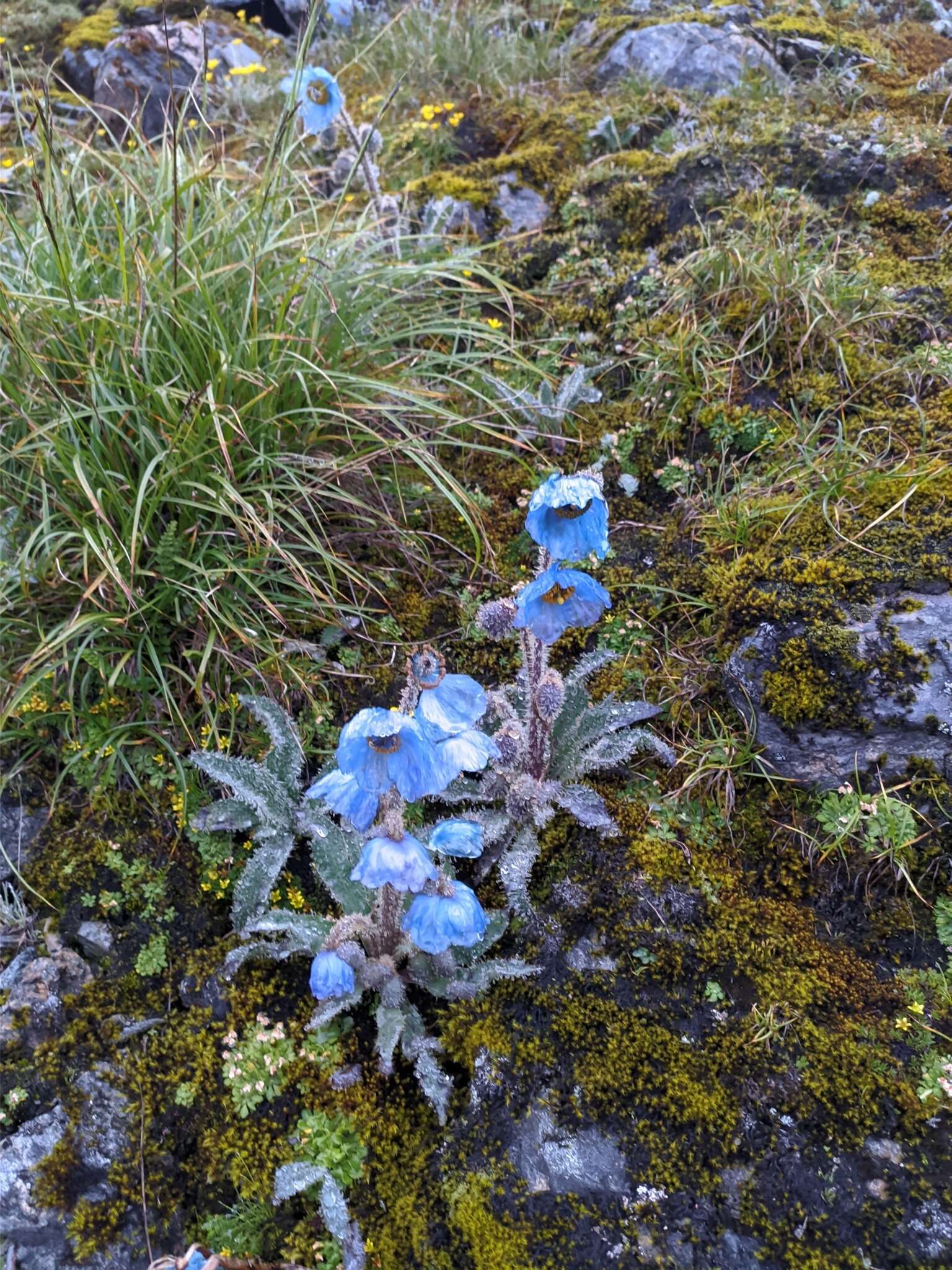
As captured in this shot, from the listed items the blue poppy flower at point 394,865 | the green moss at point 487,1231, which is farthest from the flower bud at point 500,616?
the green moss at point 487,1231

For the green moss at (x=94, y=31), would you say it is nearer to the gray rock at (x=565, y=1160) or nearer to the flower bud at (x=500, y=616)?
the flower bud at (x=500, y=616)

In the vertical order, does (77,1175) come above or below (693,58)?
below

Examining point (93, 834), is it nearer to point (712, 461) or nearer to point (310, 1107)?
point (310, 1107)

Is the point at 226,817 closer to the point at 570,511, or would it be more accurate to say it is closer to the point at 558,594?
the point at 558,594

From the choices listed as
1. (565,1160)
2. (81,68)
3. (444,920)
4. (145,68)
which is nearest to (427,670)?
(444,920)

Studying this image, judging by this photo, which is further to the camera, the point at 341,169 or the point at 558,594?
the point at 341,169

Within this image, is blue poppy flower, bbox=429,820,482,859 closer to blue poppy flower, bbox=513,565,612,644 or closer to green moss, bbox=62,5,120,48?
blue poppy flower, bbox=513,565,612,644

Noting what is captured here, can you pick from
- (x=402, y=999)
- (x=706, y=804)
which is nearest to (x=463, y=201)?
(x=706, y=804)

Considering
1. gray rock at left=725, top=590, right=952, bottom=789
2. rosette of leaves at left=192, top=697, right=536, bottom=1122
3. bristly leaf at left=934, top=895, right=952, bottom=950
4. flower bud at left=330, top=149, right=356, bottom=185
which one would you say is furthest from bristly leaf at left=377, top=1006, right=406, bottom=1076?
flower bud at left=330, top=149, right=356, bottom=185
